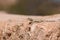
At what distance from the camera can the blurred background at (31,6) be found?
2.53m

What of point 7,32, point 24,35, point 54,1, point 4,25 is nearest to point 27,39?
point 24,35

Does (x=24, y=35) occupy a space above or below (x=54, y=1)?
below

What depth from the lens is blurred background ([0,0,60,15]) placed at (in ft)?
8.29

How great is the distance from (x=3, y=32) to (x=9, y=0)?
84.1 inches

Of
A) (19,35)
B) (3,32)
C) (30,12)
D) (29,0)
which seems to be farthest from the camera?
(29,0)

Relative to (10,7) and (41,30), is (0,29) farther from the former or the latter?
(10,7)

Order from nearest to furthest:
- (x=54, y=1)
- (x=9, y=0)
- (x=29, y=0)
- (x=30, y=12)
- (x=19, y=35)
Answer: (x=19, y=35), (x=54, y=1), (x=30, y=12), (x=29, y=0), (x=9, y=0)

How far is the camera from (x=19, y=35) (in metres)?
1.16

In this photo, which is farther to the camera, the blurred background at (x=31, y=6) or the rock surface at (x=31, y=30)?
the blurred background at (x=31, y=6)

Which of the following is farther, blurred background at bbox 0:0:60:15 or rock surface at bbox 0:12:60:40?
blurred background at bbox 0:0:60:15

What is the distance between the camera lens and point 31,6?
2.94 m

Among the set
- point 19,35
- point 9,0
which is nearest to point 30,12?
point 9,0

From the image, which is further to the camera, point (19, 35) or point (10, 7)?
point (10, 7)

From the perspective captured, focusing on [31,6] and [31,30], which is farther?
[31,6]
